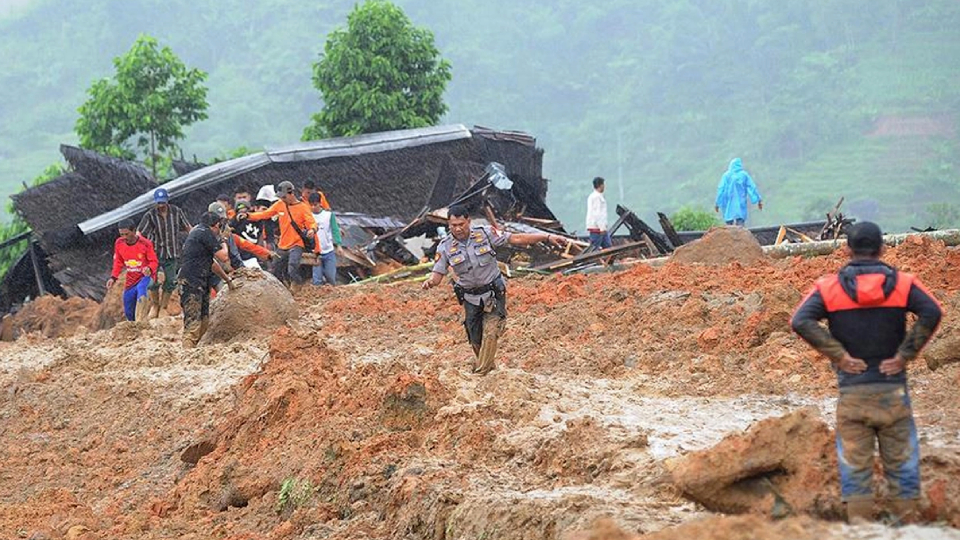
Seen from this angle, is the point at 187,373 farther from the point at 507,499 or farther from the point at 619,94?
the point at 619,94

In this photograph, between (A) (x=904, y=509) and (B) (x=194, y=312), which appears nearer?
(A) (x=904, y=509)

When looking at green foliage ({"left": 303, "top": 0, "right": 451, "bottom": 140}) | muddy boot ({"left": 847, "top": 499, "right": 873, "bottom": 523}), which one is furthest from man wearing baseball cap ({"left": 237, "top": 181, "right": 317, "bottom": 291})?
green foliage ({"left": 303, "top": 0, "right": 451, "bottom": 140})

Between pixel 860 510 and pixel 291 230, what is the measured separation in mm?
14375

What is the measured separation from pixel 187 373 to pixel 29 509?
4.42 meters

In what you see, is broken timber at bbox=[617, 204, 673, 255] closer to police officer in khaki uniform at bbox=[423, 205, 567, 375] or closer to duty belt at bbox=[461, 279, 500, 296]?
police officer in khaki uniform at bbox=[423, 205, 567, 375]

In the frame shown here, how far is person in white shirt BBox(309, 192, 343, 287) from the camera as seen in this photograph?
21109 mm

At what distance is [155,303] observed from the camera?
19219 millimetres

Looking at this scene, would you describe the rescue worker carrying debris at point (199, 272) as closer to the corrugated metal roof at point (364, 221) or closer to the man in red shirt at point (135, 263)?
the man in red shirt at point (135, 263)

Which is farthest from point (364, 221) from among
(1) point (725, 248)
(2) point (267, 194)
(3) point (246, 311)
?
(3) point (246, 311)

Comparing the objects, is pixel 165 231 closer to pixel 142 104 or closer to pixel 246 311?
pixel 246 311

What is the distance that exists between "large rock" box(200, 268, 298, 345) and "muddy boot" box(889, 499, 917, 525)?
36.7ft

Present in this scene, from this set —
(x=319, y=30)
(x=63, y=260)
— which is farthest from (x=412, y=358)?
(x=319, y=30)

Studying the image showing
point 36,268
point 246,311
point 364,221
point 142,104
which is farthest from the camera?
point 142,104

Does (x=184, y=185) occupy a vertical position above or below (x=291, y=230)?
above
